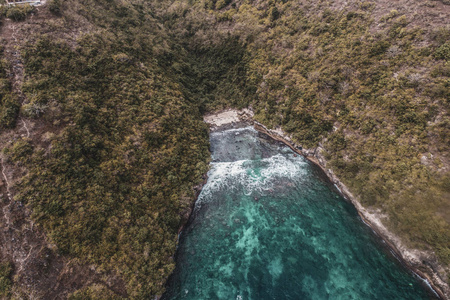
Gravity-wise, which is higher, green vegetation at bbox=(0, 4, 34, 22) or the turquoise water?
green vegetation at bbox=(0, 4, 34, 22)

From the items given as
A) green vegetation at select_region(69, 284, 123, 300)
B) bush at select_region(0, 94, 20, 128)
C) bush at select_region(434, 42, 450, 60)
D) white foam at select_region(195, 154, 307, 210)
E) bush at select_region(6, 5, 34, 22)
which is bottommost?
white foam at select_region(195, 154, 307, 210)

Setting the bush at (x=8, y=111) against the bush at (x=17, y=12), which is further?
the bush at (x=17, y=12)

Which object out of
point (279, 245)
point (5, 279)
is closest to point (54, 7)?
point (5, 279)

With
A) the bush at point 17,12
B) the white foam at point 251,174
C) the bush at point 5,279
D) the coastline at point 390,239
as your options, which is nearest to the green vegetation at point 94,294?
the bush at point 5,279

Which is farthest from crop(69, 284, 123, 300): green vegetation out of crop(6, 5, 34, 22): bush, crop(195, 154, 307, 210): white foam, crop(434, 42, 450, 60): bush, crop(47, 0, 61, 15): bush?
crop(434, 42, 450, 60): bush

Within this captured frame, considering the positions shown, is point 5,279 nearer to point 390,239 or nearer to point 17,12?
point 17,12

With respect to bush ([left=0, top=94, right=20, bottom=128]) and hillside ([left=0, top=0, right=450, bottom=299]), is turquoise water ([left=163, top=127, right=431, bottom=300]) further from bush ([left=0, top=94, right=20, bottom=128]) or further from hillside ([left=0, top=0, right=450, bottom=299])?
bush ([left=0, top=94, right=20, bottom=128])

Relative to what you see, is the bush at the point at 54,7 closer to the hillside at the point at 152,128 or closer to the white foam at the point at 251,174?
the hillside at the point at 152,128
